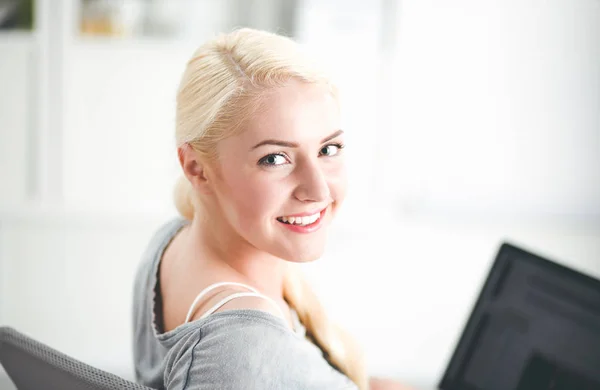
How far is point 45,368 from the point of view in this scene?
2.52 feet

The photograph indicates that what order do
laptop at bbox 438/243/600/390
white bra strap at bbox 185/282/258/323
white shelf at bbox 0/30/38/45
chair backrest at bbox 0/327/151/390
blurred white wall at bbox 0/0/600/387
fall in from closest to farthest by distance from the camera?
1. chair backrest at bbox 0/327/151/390
2. white bra strap at bbox 185/282/258/323
3. laptop at bbox 438/243/600/390
4. blurred white wall at bbox 0/0/600/387
5. white shelf at bbox 0/30/38/45

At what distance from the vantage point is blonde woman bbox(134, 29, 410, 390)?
85cm

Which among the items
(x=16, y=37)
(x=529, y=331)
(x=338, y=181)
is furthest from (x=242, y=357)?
(x=16, y=37)

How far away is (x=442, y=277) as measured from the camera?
3566mm

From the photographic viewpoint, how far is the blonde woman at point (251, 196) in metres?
0.85

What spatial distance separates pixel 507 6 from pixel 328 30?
0.98 metres

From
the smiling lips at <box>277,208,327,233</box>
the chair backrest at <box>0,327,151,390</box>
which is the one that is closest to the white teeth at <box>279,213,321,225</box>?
the smiling lips at <box>277,208,327,233</box>

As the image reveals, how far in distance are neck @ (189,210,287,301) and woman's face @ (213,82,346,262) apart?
0.12ft

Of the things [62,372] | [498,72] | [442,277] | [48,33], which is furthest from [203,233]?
[498,72]

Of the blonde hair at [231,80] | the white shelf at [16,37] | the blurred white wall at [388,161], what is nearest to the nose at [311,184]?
the blonde hair at [231,80]

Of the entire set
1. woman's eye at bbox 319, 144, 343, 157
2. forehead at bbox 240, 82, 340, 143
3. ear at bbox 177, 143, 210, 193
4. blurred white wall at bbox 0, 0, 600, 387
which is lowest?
blurred white wall at bbox 0, 0, 600, 387

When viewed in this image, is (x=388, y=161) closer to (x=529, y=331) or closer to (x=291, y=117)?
(x=529, y=331)

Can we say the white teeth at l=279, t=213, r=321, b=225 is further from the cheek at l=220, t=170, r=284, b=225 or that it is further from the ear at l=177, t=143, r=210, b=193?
the ear at l=177, t=143, r=210, b=193

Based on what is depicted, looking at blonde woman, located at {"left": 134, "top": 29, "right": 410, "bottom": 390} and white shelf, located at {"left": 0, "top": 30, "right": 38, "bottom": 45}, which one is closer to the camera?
blonde woman, located at {"left": 134, "top": 29, "right": 410, "bottom": 390}
